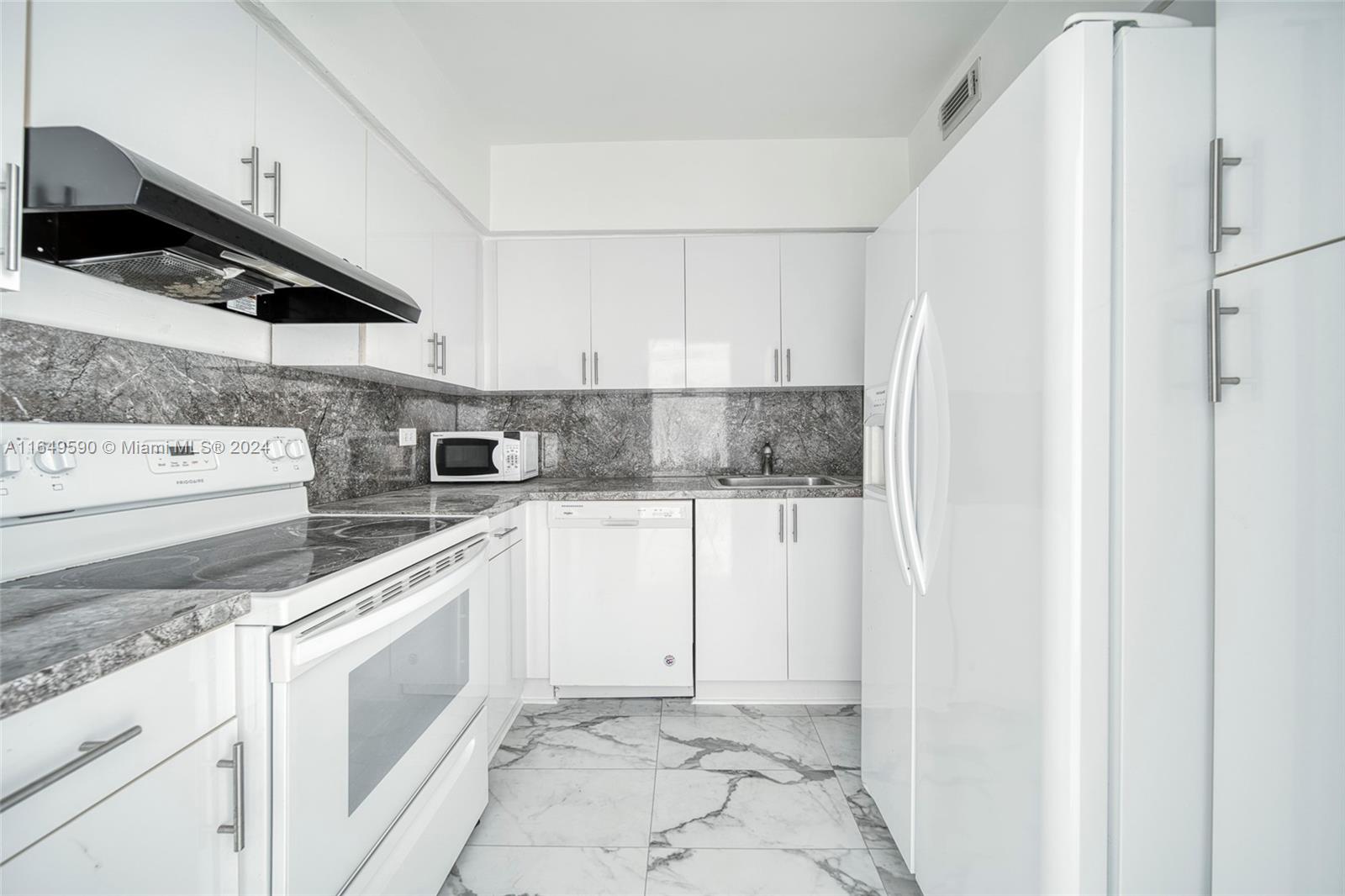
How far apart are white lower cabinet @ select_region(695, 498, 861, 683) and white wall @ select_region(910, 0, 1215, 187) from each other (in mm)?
1567

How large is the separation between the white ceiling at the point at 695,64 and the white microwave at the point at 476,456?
1.42 m

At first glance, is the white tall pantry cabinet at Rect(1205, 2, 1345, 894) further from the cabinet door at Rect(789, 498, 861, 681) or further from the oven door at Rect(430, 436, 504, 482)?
the oven door at Rect(430, 436, 504, 482)

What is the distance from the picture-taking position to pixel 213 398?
1563 mm

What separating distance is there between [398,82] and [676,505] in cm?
184

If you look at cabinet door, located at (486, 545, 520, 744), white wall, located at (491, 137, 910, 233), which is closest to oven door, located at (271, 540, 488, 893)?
cabinet door, located at (486, 545, 520, 744)

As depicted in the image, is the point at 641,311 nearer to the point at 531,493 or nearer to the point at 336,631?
the point at 531,493

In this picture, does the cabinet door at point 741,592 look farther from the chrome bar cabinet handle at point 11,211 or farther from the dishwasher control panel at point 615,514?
the chrome bar cabinet handle at point 11,211

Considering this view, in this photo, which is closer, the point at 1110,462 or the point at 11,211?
the point at 11,211

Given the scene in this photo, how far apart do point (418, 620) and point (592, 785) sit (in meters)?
1.07

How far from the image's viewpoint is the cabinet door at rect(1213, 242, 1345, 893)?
736 millimetres

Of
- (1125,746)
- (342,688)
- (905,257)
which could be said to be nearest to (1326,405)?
(1125,746)

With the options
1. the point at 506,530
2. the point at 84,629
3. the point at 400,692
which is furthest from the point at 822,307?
the point at 84,629

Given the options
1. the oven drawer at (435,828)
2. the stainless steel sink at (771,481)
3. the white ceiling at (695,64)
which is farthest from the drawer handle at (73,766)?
the stainless steel sink at (771,481)

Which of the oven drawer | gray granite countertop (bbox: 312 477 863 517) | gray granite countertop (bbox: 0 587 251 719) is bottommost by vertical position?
the oven drawer
